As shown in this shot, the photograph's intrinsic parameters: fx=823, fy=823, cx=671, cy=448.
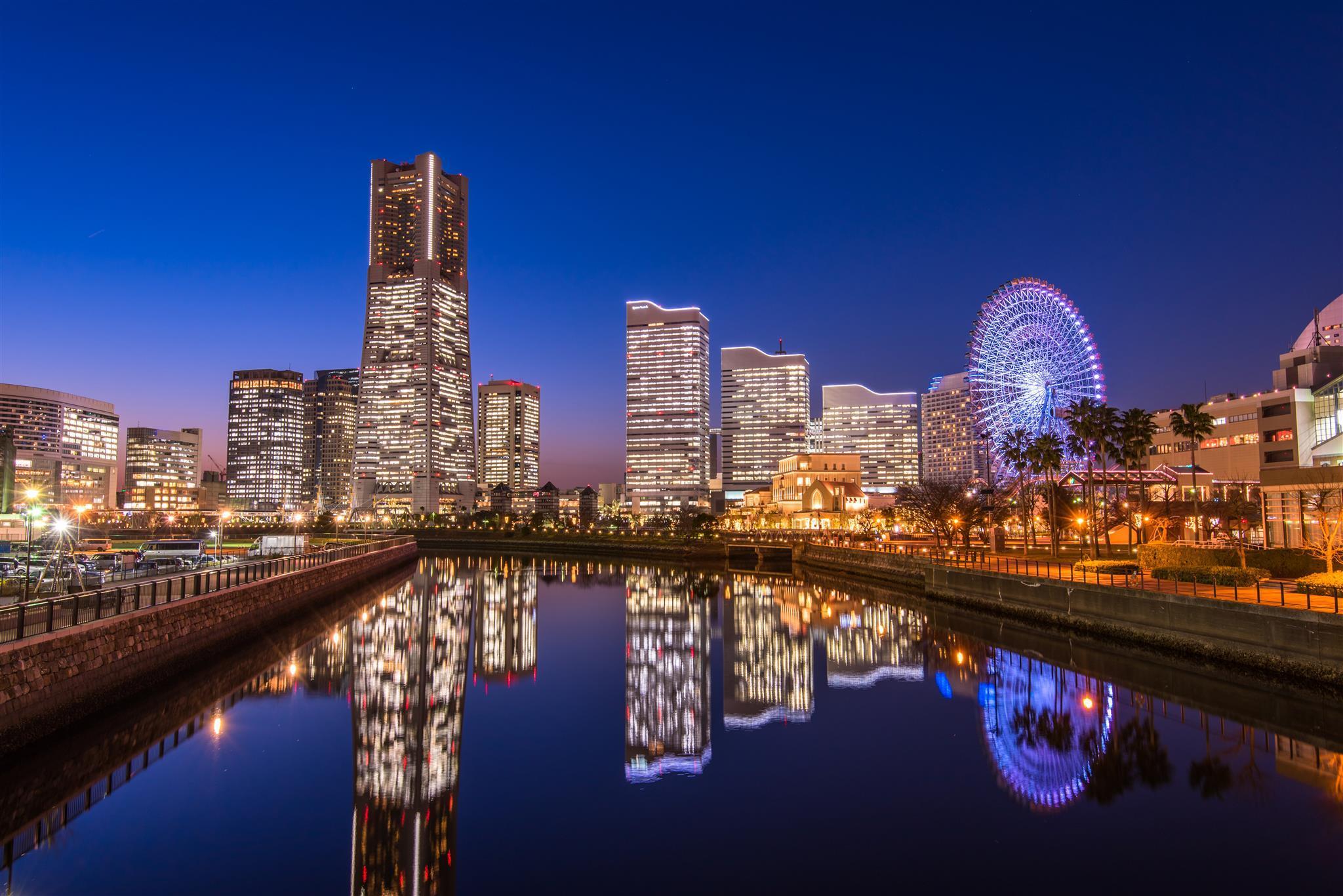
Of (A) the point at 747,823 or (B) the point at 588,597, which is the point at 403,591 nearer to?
(B) the point at 588,597

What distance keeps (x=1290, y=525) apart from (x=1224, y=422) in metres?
57.0

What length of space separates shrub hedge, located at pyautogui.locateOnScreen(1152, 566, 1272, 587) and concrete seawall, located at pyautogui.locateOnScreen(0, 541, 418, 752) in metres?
39.5

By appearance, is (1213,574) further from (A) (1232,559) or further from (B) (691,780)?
(B) (691,780)

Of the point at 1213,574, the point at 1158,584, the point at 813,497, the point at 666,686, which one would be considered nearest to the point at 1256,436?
the point at 1158,584

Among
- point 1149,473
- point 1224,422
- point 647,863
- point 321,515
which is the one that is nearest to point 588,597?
point 647,863

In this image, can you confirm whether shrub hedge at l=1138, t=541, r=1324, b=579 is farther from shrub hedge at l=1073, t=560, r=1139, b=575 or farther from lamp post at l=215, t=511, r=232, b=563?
lamp post at l=215, t=511, r=232, b=563

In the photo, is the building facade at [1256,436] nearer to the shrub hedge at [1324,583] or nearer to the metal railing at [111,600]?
the shrub hedge at [1324,583]

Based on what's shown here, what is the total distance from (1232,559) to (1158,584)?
23.6 feet

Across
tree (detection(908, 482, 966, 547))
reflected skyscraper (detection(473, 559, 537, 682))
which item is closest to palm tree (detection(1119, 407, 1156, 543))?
tree (detection(908, 482, 966, 547))

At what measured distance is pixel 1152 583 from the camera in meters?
39.7

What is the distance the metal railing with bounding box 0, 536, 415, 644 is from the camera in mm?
20469

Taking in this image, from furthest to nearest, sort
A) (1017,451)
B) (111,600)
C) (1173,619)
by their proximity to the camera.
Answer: (1017,451)
(1173,619)
(111,600)

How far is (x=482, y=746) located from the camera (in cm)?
2442

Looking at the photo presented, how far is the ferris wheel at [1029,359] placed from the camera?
7319cm
